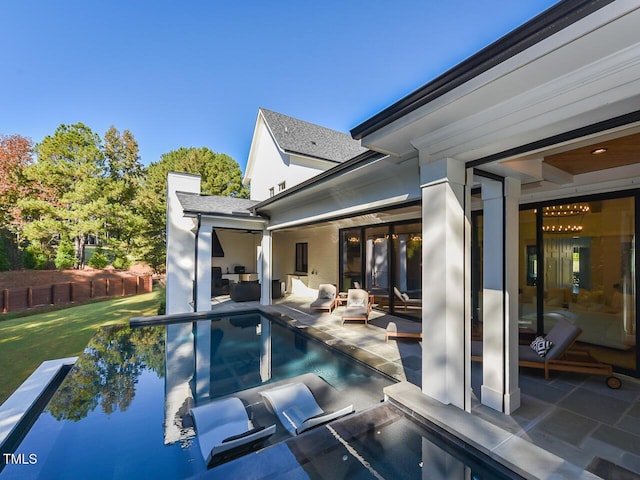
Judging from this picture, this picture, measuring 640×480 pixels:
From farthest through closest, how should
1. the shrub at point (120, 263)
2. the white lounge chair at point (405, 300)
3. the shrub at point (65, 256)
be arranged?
the shrub at point (120, 263) → the shrub at point (65, 256) → the white lounge chair at point (405, 300)

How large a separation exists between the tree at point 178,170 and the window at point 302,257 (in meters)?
14.4

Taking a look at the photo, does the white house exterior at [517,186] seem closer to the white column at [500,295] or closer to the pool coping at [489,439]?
the white column at [500,295]

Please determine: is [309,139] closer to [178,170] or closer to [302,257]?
[302,257]

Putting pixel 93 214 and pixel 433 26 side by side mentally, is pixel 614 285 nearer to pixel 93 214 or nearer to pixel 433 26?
pixel 433 26

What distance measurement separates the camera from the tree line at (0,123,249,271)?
1933 cm

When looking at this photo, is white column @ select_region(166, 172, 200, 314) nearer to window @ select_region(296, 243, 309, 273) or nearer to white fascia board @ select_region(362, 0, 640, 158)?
window @ select_region(296, 243, 309, 273)

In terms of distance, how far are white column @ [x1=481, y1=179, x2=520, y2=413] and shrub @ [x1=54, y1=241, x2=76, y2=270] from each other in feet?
85.5

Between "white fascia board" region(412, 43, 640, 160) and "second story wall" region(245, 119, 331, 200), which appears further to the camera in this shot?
"second story wall" region(245, 119, 331, 200)

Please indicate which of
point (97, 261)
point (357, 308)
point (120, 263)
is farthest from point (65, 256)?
point (357, 308)

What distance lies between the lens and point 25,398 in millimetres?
5012

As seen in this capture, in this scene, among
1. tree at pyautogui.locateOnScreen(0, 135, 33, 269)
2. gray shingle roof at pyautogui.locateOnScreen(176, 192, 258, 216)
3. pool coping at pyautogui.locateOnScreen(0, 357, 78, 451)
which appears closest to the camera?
pool coping at pyautogui.locateOnScreen(0, 357, 78, 451)

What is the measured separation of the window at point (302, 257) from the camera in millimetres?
16234

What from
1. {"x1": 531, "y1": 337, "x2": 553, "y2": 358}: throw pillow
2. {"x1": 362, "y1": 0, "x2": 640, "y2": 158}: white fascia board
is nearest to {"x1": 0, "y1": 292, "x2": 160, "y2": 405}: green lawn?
Answer: {"x1": 362, "y1": 0, "x2": 640, "y2": 158}: white fascia board

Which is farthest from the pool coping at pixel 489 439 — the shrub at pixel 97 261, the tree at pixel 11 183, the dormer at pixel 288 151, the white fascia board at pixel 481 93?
the tree at pixel 11 183
